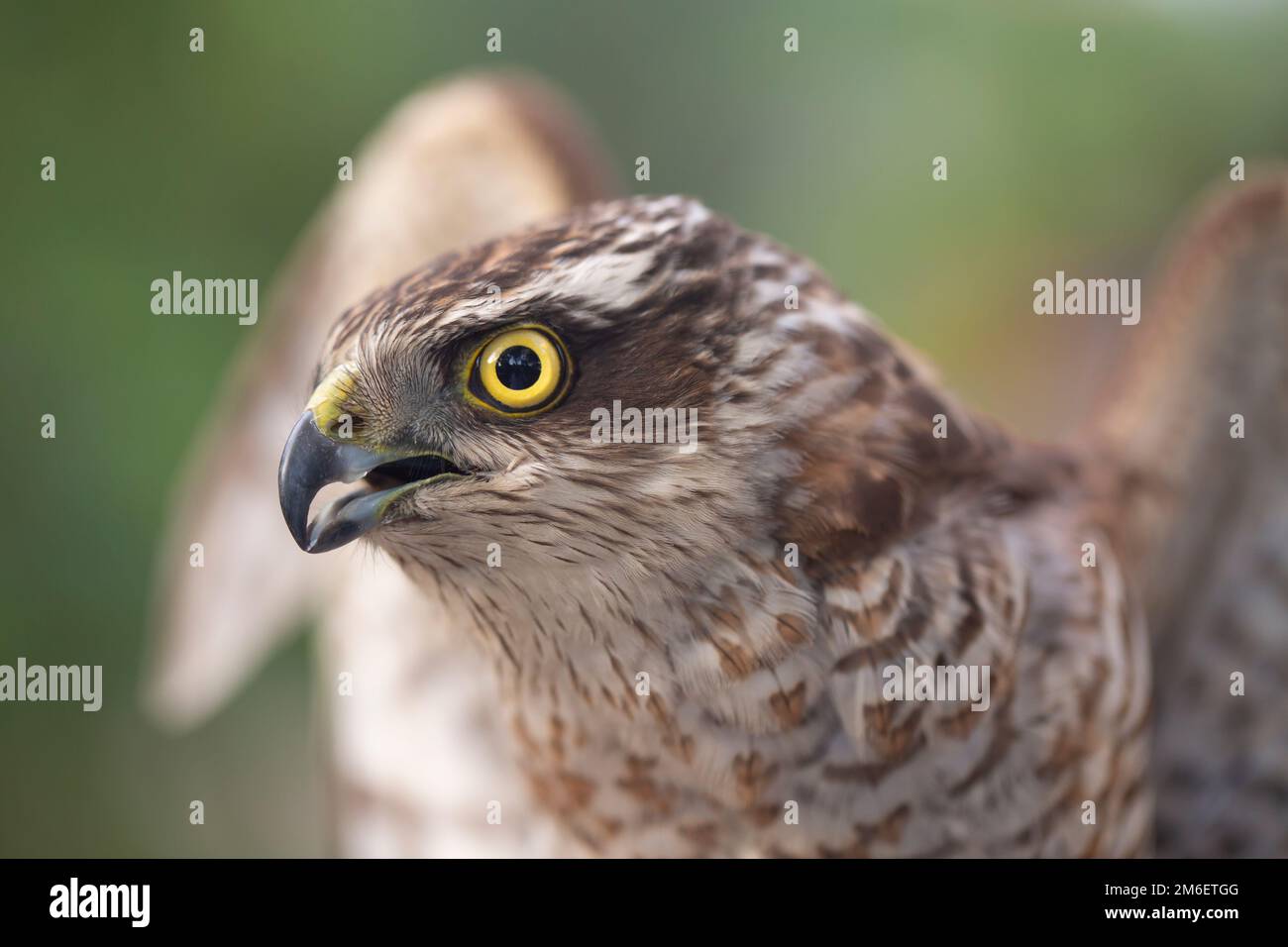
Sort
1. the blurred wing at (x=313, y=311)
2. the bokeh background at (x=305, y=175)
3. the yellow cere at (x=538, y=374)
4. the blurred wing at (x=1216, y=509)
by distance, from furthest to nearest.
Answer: the bokeh background at (x=305, y=175), the blurred wing at (x=313, y=311), the blurred wing at (x=1216, y=509), the yellow cere at (x=538, y=374)

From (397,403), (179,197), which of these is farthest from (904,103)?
(397,403)

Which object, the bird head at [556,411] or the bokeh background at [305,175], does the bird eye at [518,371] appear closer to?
the bird head at [556,411]

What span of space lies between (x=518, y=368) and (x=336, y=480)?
15cm

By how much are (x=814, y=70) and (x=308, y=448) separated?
167cm

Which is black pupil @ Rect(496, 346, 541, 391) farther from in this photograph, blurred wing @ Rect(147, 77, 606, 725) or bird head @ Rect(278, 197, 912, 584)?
blurred wing @ Rect(147, 77, 606, 725)

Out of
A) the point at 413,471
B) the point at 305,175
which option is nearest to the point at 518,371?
the point at 413,471

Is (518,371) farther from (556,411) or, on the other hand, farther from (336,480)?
(336,480)

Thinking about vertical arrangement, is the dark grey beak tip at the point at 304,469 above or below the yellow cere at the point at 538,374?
below

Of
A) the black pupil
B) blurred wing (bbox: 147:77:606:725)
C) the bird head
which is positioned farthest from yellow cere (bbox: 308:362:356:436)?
blurred wing (bbox: 147:77:606:725)

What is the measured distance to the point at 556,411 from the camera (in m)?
0.68

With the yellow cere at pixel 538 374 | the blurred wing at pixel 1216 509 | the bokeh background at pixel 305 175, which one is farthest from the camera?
the bokeh background at pixel 305 175

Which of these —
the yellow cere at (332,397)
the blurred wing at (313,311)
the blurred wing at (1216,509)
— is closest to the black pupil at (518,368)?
the yellow cere at (332,397)

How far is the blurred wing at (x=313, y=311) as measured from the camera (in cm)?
127

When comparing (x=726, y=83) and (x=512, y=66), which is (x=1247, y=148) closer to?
(x=726, y=83)
